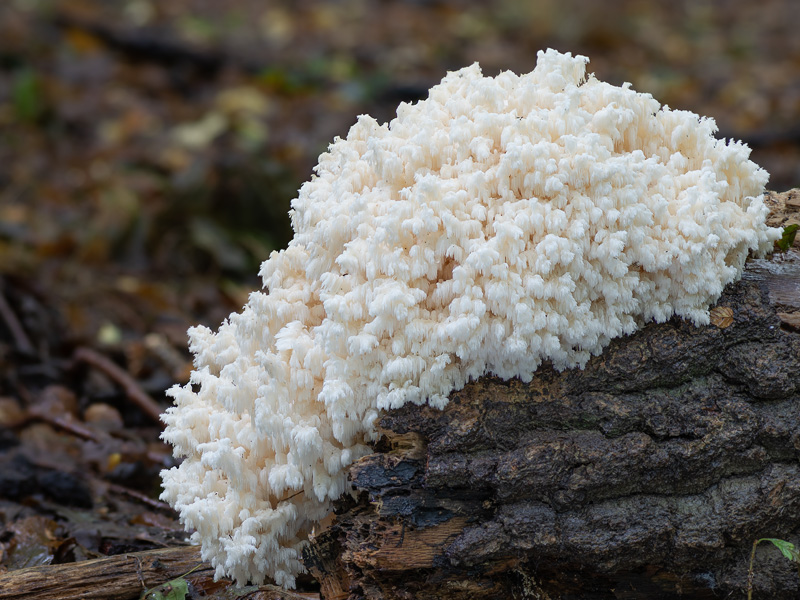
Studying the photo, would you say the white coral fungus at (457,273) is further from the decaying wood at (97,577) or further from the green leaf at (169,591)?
the decaying wood at (97,577)

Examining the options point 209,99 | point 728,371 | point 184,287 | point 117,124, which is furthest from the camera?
point 209,99

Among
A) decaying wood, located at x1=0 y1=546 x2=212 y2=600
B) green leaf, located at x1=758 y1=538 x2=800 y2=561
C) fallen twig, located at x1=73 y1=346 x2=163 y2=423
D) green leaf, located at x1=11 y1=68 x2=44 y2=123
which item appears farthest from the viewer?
green leaf, located at x1=11 y1=68 x2=44 y2=123

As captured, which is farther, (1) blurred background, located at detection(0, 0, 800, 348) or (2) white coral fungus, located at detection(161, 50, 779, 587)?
(1) blurred background, located at detection(0, 0, 800, 348)

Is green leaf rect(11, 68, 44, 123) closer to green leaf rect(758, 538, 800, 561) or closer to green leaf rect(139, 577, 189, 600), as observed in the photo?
green leaf rect(139, 577, 189, 600)

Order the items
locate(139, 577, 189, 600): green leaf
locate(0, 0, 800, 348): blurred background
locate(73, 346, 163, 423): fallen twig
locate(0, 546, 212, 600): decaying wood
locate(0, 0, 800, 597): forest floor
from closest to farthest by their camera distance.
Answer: locate(139, 577, 189, 600): green leaf, locate(0, 546, 212, 600): decaying wood, locate(0, 0, 800, 597): forest floor, locate(73, 346, 163, 423): fallen twig, locate(0, 0, 800, 348): blurred background

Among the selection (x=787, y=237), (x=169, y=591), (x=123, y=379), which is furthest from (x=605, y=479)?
(x=123, y=379)

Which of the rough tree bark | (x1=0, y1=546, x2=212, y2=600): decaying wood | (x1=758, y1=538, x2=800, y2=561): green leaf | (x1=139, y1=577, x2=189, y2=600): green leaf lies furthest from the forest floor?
(x1=758, y1=538, x2=800, y2=561): green leaf

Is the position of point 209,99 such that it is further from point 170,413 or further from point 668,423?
point 668,423

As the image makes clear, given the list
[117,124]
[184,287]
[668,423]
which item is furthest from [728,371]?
[117,124]
